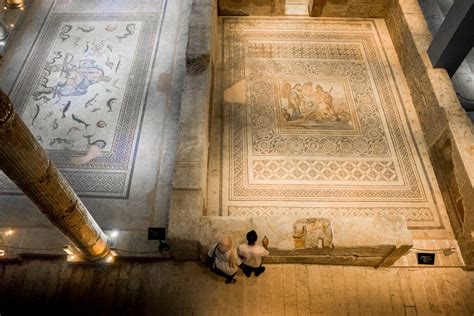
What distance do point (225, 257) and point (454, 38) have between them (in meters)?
3.30

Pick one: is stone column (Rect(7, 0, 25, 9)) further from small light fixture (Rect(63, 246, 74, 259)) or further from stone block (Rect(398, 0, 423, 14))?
stone block (Rect(398, 0, 423, 14))

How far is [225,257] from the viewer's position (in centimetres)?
276

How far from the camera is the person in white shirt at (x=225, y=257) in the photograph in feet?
8.73

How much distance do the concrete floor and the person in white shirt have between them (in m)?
0.28

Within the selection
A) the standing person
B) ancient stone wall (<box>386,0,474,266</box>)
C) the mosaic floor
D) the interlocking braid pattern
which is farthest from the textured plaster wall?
the interlocking braid pattern

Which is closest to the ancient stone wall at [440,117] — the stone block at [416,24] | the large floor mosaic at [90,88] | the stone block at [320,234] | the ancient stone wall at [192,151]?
the stone block at [416,24]

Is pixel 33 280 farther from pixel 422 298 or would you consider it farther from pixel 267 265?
pixel 422 298

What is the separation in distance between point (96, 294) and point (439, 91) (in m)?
3.92

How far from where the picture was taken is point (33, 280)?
3.08 meters

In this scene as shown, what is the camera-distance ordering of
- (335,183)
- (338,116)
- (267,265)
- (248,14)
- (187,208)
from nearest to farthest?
(187,208) < (267,265) < (335,183) < (338,116) < (248,14)

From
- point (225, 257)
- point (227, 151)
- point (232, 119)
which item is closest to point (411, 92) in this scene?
point (232, 119)

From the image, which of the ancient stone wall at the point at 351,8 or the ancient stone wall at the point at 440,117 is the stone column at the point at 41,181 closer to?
the ancient stone wall at the point at 440,117

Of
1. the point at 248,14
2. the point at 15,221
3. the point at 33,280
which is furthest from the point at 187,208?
the point at 248,14

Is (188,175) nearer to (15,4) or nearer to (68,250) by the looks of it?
(68,250)
